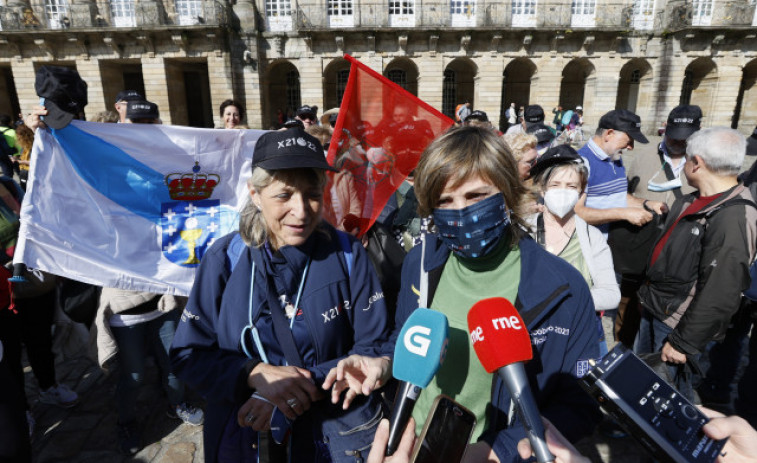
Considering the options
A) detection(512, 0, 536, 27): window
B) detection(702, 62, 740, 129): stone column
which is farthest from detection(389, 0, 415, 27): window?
detection(702, 62, 740, 129): stone column

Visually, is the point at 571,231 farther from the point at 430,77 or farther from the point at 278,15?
the point at 278,15

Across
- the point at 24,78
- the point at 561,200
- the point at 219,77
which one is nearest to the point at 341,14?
the point at 219,77

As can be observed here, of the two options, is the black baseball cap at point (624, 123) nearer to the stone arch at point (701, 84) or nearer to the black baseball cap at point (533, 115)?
the black baseball cap at point (533, 115)

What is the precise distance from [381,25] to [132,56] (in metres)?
13.4

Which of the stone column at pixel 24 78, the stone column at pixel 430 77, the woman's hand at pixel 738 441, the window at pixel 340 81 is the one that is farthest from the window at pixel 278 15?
the woman's hand at pixel 738 441

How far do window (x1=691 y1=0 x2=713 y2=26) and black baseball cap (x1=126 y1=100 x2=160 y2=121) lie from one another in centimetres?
2981

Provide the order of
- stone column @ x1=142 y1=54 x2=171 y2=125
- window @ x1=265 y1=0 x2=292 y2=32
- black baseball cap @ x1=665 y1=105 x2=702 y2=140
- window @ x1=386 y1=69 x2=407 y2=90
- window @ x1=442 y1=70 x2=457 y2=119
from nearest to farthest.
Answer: black baseball cap @ x1=665 y1=105 x2=702 y2=140 < stone column @ x1=142 y1=54 x2=171 y2=125 < window @ x1=265 y1=0 x2=292 y2=32 < window @ x1=386 y1=69 x2=407 y2=90 < window @ x1=442 y1=70 x2=457 y2=119

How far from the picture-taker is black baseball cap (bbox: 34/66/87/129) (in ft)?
9.19

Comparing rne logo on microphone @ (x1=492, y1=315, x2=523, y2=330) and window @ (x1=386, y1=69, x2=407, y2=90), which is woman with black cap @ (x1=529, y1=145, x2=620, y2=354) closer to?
rne logo on microphone @ (x1=492, y1=315, x2=523, y2=330)

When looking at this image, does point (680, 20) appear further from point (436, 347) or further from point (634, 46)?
point (436, 347)

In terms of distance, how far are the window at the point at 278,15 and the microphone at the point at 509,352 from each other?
82.9 ft

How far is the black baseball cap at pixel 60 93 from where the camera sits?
110 inches

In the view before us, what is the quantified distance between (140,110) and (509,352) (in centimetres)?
401

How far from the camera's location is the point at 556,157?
2.75 metres
